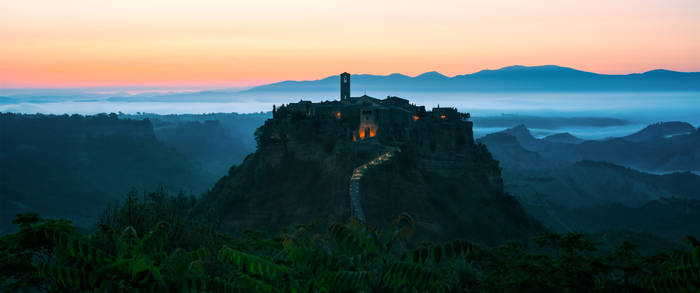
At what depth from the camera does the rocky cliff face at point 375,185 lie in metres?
57.3

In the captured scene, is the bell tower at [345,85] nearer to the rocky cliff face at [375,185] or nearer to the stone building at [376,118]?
the stone building at [376,118]

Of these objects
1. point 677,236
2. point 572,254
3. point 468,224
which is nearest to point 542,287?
point 572,254

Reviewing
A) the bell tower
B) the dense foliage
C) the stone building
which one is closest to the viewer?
the dense foliage

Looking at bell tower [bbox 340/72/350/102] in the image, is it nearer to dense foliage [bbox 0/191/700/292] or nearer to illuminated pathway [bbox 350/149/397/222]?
illuminated pathway [bbox 350/149/397/222]

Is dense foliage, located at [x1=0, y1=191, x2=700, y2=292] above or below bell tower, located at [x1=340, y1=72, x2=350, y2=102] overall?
below

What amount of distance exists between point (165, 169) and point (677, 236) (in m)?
148

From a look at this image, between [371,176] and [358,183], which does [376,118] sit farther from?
[358,183]

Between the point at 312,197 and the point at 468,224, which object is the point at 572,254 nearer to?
the point at 468,224

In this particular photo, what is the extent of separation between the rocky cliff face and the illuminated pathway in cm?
65

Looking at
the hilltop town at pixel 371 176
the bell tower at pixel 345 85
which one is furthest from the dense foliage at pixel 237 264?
the bell tower at pixel 345 85

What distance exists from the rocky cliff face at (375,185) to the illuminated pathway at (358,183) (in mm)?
652

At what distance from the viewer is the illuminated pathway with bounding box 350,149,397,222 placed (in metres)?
50.7

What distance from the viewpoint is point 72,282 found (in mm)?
10633

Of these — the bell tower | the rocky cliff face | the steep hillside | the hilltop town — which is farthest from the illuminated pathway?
the steep hillside
